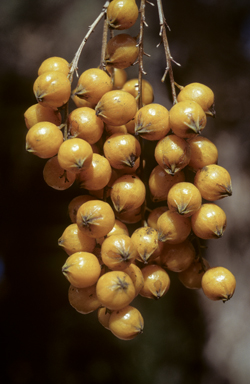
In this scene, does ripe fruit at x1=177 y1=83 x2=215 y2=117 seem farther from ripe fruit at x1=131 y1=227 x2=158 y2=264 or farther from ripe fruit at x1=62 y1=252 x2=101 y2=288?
ripe fruit at x1=62 y1=252 x2=101 y2=288

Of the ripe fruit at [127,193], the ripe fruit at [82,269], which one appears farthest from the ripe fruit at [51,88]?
the ripe fruit at [82,269]

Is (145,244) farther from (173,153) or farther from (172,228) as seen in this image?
(173,153)

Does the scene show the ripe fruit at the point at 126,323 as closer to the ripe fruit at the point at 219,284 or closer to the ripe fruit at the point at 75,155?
the ripe fruit at the point at 219,284

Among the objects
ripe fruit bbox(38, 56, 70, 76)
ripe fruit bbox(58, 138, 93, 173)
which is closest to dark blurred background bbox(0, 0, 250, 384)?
ripe fruit bbox(38, 56, 70, 76)

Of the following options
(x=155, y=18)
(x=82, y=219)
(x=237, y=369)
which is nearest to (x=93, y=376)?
(x=237, y=369)

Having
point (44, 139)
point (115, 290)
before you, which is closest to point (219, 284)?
point (115, 290)

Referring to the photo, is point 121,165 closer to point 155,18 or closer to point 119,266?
point 119,266
